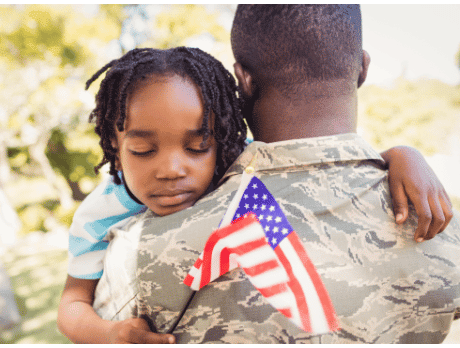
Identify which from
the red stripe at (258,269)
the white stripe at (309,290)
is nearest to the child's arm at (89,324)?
the red stripe at (258,269)

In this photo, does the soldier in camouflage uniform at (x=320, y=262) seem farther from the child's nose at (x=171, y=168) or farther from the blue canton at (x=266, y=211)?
the child's nose at (x=171, y=168)

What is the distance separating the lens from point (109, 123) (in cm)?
175

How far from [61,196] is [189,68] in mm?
10280

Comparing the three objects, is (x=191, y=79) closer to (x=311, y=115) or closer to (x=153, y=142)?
(x=153, y=142)

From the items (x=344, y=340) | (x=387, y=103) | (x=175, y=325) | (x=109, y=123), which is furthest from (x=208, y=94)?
(x=387, y=103)

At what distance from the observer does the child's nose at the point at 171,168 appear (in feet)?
4.77

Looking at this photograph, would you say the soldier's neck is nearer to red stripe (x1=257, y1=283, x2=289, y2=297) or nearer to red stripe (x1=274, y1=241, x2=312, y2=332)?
red stripe (x1=274, y1=241, x2=312, y2=332)

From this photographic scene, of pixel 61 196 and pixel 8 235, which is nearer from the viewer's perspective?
pixel 8 235

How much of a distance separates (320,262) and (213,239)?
1.21 ft

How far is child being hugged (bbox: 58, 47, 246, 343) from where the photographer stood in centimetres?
146

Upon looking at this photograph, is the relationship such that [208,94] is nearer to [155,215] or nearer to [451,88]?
[155,215]

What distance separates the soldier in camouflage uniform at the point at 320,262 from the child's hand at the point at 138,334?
0.03 m

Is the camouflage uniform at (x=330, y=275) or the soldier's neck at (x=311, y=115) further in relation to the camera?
the soldier's neck at (x=311, y=115)

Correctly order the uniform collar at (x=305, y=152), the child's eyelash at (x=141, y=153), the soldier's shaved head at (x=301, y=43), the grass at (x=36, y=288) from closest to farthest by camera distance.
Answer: the uniform collar at (x=305, y=152), the soldier's shaved head at (x=301, y=43), the child's eyelash at (x=141, y=153), the grass at (x=36, y=288)
